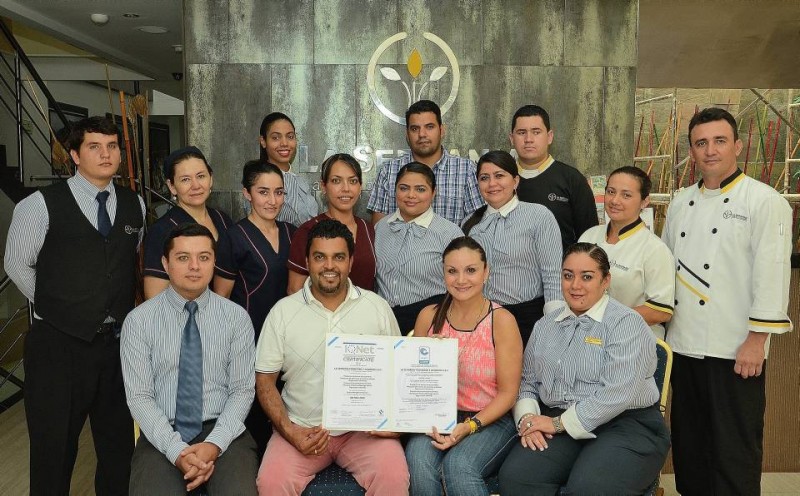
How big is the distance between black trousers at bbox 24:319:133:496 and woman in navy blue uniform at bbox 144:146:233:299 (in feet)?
1.21

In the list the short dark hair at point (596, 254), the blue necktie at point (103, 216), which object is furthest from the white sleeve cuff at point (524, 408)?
the blue necktie at point (103, 216)

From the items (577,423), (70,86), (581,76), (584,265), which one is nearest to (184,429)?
(577,423)

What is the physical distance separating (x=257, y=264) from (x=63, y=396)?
1039 millimetres

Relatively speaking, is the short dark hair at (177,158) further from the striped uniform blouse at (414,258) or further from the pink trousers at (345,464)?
the pink trousers at (345,464)

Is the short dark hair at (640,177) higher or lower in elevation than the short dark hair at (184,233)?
higher

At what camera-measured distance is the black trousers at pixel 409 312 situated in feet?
11.2

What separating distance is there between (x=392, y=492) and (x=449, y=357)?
567 mm

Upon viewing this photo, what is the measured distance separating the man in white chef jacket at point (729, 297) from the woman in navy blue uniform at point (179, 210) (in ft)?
7.52

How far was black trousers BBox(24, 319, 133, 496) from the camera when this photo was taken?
3135 mm

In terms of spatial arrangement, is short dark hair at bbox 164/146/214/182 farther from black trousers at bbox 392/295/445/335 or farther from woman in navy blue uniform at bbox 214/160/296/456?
black trousers at bbox 392/295/445/335

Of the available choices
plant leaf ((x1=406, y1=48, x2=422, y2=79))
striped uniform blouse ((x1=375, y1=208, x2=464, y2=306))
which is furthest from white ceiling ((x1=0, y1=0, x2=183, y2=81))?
striped uniform blouse ((x1=375, y1=208, x2=464, y2=306))

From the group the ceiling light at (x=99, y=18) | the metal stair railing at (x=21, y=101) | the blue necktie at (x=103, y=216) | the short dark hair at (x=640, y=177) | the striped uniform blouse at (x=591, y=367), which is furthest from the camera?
the ceiling light at (x=99, y=18)

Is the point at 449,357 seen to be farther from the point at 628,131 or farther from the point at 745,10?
the point at 745,10

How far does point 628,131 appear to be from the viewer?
227 inches
